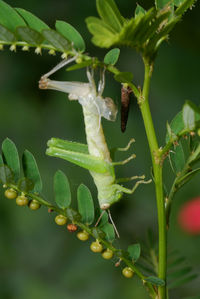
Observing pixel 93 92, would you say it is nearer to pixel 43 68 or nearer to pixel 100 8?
pixel 100 8

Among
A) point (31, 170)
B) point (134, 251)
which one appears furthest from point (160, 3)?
point (134, 251)

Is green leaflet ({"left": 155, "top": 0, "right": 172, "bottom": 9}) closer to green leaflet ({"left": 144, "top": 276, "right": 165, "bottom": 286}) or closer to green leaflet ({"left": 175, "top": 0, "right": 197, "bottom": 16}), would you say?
green leaflet ({"left": 175, "top": 0, "right": 197, "bottom": 16})

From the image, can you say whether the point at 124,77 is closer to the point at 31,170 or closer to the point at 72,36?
the point at 72,36

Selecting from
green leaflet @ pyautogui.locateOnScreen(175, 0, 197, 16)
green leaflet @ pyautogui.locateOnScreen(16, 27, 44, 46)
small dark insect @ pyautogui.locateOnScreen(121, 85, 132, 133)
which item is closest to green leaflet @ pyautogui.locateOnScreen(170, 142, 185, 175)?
small dark insect @ pyautogui.locateOnScreen(121, 85, 132, 133)

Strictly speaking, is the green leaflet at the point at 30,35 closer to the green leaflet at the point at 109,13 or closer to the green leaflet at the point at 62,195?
the green leaflet at the point at 109,13

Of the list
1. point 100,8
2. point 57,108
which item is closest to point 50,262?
point 57,108

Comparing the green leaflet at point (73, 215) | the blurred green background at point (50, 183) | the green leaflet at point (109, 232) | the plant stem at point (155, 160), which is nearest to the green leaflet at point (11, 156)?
the green leaflet at point (73, 215)
